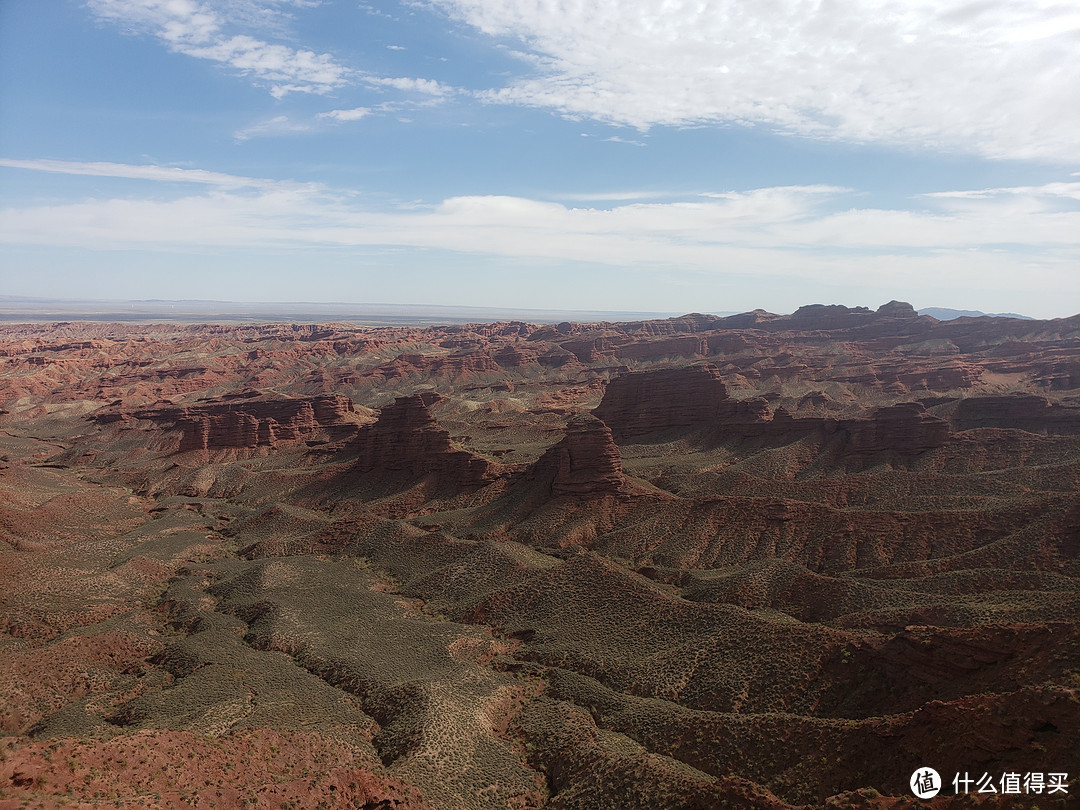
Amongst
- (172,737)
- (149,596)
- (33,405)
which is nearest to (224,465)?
(149,596)

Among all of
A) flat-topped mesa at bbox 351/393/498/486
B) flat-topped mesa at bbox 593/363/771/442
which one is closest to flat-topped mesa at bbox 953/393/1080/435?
flat-topped mesa at bbox 593/363/771/442

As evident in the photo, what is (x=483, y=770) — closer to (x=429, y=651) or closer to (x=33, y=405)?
(x=429, y=651)

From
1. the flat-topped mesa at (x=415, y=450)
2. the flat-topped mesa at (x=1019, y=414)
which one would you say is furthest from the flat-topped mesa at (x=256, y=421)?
the flat-topped mesa at (x=1019, y=414)

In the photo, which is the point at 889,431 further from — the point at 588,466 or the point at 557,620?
the point at 557,620

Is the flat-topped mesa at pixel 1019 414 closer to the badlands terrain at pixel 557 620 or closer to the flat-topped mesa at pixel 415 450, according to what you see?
the badlands terrain at pixel 557 620

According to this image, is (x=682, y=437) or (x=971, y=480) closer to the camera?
(x=971, y=480)

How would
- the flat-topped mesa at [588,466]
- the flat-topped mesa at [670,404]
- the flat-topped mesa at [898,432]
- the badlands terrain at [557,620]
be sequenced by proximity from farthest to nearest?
1. the flat-topped mesa at [670,404]
2. the flat-topped mesa at [898,432]
3. the flat-topped mesa at [588,466]
4. the badlands terrain at [557,620]
